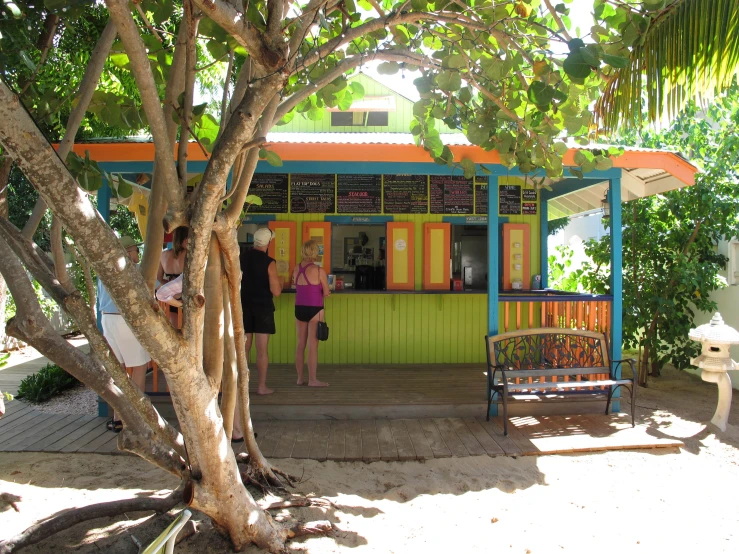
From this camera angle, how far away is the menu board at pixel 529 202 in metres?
8.54

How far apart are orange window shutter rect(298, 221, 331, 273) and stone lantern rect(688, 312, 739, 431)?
4643 mm

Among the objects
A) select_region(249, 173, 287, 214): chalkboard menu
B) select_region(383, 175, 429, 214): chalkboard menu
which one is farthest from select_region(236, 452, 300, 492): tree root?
select_region(383, 175, 429, 214): chalkboard menu

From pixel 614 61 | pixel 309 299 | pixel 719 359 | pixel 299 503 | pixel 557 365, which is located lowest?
pixel 299 503

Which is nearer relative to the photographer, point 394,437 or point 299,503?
point 299,503

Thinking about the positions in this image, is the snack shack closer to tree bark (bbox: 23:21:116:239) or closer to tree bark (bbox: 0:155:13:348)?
tree bark (bbox: 23:21:116:239)

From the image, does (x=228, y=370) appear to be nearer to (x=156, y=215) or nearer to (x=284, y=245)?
(x=156, y=215)

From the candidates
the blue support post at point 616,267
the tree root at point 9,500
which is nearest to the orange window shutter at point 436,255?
the blue support post at point 616,267

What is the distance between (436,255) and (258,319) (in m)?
3.11

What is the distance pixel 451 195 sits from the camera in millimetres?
8383

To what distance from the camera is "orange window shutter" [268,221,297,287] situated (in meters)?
8.15

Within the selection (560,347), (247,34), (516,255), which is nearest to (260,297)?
(560,347)

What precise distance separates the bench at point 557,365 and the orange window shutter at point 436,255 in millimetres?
1948

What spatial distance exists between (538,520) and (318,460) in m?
1.87

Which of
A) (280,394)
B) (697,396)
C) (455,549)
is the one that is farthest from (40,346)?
(697,396)
